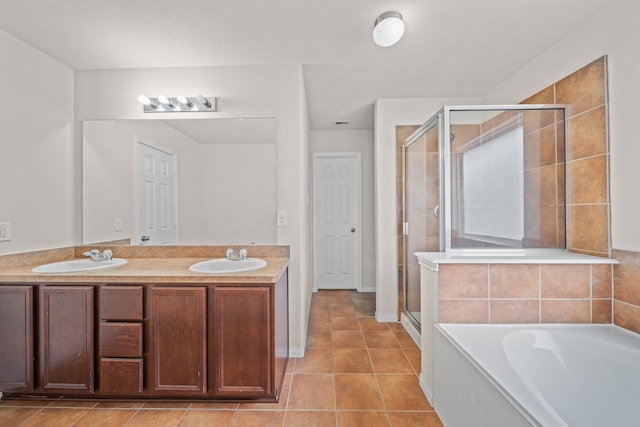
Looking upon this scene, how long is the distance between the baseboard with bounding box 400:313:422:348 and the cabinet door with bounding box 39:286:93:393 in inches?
94.4

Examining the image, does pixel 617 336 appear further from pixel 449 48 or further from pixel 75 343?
pixel 75 343

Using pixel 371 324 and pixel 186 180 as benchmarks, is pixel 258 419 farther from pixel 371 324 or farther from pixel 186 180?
pixel 186 180

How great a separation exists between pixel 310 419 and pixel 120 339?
1.24m

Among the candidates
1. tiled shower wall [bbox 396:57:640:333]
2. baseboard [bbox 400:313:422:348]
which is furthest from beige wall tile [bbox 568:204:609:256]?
baseboard [bbox 400:313:422:348]

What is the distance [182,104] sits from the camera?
238 centimetres

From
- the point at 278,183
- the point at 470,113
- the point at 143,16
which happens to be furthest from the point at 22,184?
the point at 470,113

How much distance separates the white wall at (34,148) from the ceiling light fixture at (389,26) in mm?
2438

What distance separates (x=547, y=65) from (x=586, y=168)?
2.92ft

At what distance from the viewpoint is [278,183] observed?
2408 millimetres

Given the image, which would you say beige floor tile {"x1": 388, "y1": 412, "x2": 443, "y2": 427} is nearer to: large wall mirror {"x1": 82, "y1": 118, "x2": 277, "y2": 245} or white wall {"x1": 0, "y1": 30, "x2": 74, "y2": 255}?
large wall mirror {"x1": 82, "y1": 118, "x2": 277, "y2": 245}

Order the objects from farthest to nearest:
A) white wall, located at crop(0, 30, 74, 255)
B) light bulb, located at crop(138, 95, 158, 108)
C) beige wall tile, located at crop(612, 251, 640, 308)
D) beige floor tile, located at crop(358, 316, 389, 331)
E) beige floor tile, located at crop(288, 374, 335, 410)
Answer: beige floor tile, located at crop(358, 316, 389, 331), light bulb, located at crop(138, 95, 158, 108), white wall, located at crop(0, 30, 74, 255), beige floor tile, located at crop(288, 374, 335, 410), beige wall tile, located at crop(612, 251, 640, 308)

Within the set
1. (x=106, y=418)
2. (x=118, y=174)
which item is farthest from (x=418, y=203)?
(x=106, y=418)

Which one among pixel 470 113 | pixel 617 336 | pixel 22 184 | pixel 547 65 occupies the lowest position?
pixel 617 336

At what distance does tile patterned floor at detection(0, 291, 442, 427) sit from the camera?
5.44 feet
